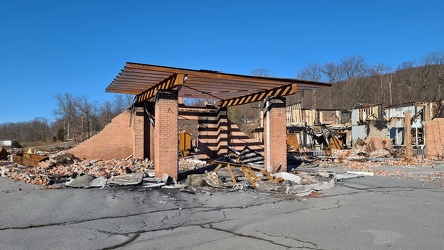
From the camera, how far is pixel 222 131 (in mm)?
19062

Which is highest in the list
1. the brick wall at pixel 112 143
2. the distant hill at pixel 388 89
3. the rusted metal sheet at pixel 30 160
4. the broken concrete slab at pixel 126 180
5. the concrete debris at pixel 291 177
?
the distant hill at pixel 388 89

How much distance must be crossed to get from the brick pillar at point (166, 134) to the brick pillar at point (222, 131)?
764 cm

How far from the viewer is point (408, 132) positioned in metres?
Result: 22.4

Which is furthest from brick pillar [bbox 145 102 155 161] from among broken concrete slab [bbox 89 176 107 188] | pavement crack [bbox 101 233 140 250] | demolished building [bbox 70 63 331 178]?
pavement crack [bbox 101 233 140 250]

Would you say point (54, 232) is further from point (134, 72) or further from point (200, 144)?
point (200, 144)

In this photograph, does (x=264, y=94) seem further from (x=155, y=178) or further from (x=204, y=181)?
(x=155, y=178)

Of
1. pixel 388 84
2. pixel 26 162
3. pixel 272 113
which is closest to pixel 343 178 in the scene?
pixel 272 113

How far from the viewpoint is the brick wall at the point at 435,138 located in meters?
23.4

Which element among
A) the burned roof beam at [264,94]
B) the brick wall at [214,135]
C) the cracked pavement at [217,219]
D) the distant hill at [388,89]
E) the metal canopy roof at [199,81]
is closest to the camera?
the cracked pavement at [217,219]

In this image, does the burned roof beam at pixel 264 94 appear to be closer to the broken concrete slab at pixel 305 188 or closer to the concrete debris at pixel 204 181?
the broken concrete slab at pixel 305 188

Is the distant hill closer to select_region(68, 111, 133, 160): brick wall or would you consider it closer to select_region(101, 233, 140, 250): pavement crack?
select_region(68, 111, 133, 160): brick wall

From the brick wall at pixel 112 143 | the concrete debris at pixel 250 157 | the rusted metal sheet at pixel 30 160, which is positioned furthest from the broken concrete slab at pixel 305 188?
the rusted metal sheet at pixel 30 160

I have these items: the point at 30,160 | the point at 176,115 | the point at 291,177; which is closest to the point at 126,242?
the point at 176,115

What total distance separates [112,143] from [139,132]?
1.66m
